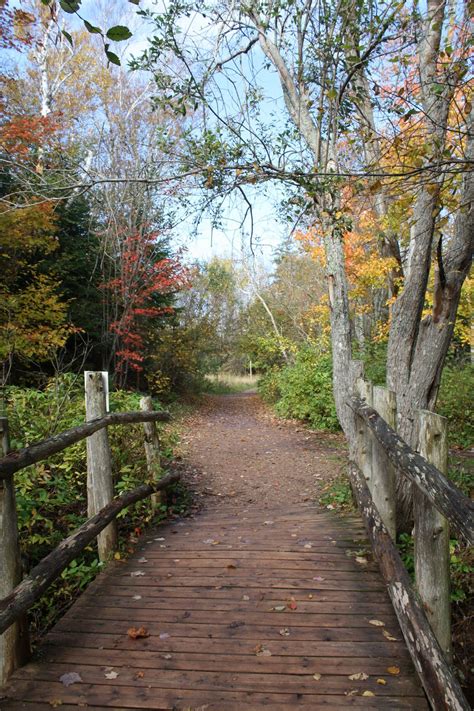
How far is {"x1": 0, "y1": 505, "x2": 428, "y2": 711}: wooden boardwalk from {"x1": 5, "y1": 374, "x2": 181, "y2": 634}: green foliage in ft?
2.79

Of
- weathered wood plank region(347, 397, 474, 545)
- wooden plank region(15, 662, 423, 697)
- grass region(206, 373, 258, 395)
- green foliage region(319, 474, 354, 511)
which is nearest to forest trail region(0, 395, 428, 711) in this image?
wooden plank region(15, 662, 423, 697)

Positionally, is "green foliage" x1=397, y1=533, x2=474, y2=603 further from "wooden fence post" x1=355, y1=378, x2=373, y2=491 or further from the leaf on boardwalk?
the leaf on boardwalk

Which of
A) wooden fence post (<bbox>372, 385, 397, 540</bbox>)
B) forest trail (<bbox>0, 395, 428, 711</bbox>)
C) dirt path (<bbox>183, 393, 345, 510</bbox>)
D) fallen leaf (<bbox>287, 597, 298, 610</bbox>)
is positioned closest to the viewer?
forest trail (<bbox>0, 395, 428, 711</bbox>)

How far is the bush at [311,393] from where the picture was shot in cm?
1199

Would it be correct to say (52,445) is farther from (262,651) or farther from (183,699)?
(262,651)

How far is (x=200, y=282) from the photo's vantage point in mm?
23578

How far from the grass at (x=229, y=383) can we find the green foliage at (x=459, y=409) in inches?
515

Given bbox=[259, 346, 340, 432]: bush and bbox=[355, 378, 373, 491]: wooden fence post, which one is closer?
bbox=[355, 378, 373, 491]: wooden fence post

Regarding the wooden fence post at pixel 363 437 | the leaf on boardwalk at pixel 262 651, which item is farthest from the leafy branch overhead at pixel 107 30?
the wooden fence post at pixel 363 437

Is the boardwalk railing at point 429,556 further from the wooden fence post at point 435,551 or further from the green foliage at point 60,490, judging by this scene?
the green foliage at point 60,490

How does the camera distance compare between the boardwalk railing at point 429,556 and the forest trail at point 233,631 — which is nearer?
the boardwalk railing at point 429,556

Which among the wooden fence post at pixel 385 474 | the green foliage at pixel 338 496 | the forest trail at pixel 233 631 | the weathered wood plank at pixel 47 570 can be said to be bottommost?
the green foliage at pixel 338 496

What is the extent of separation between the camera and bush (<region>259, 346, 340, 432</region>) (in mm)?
11992

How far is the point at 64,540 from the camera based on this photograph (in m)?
3.22
